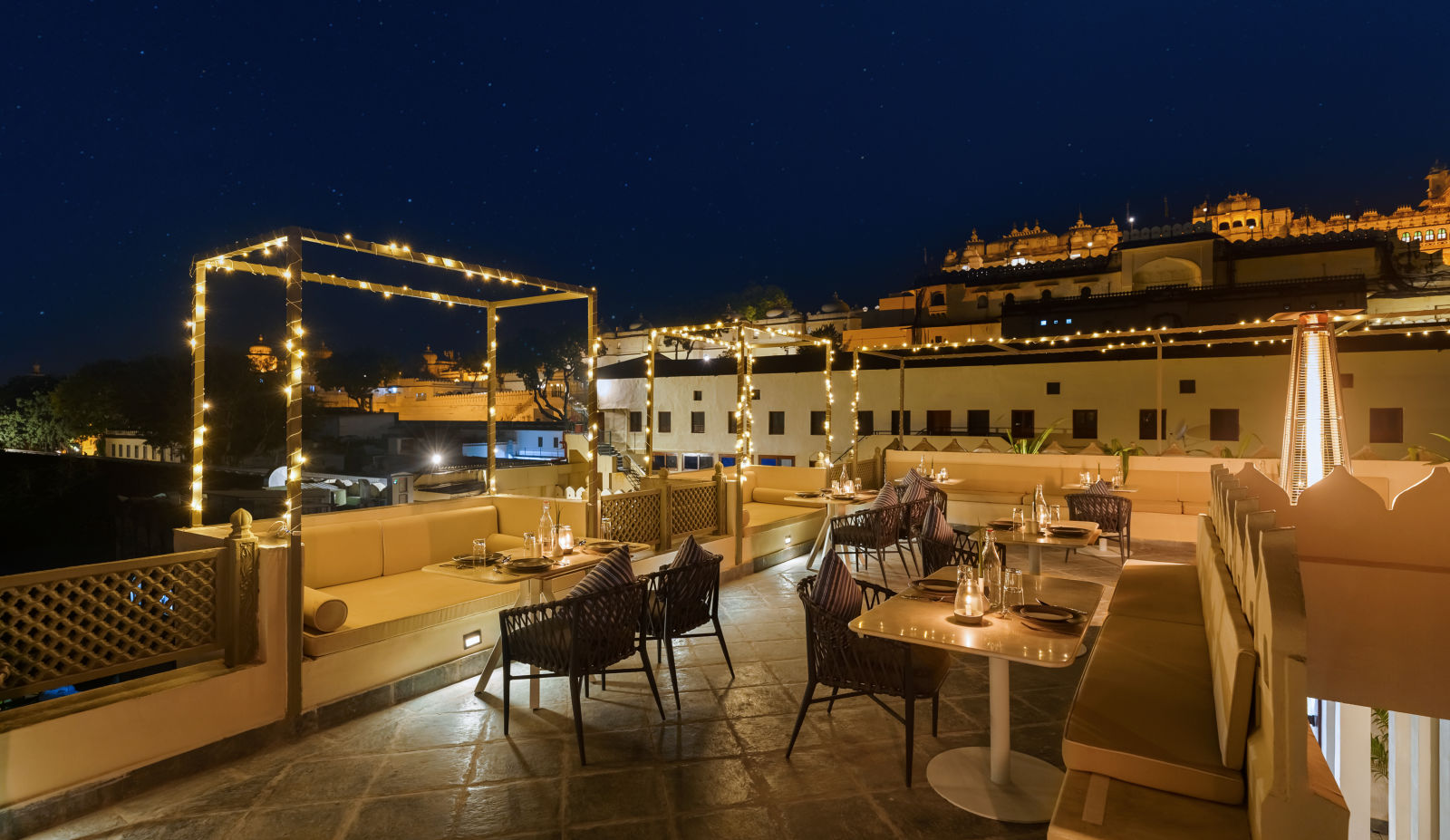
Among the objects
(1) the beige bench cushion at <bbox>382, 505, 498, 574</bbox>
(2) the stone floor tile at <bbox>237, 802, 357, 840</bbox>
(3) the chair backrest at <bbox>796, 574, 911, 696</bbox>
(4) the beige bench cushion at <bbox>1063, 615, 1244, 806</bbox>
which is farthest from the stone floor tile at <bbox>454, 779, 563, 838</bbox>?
(1) the beige bench cushion at <bbox>382, 505, 498, 574</bbox>

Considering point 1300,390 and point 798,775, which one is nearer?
point 798,775

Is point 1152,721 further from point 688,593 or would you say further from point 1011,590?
point 688,593

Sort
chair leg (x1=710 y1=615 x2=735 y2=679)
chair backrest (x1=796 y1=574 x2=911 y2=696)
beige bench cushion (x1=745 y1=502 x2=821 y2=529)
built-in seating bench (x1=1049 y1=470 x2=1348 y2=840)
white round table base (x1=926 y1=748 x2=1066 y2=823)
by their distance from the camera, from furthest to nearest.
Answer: beige bench cushion (x1=745 y1=502 x2=821 y2=529), chair leg (x1=710 y1=615 x2=735 y2=679), chair backrest (x1=796 y1=574 x2=911 y2=696), white round table base (x1=926 y1=748 x2=1066 y2=823), built-in seating bench (x1=1049 y1=470 x2=1348 y2=840)

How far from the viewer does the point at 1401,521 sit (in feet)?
8.38

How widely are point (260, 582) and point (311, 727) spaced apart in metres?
0.89

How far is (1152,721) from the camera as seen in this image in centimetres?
268

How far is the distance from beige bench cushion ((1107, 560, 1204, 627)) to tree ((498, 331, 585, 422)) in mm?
45647

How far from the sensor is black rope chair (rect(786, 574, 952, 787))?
3.40m

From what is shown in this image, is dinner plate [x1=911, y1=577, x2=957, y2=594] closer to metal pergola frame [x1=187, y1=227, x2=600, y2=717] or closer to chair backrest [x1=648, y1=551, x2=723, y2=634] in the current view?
chair backrest [x1=648, y1=551, x2=723, y2=634]

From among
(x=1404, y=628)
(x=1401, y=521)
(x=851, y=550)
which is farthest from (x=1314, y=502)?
(x=851, y=550)

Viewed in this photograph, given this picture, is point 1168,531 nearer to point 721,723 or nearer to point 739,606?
point 739,606

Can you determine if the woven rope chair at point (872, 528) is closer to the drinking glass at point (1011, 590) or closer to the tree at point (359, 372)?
the drinking glass at point (1011, 590)

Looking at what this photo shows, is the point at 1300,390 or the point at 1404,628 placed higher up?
the point at 1300,390

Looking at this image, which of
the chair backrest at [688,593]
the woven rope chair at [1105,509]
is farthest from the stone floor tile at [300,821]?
the woven rope chair at [1105,509]
